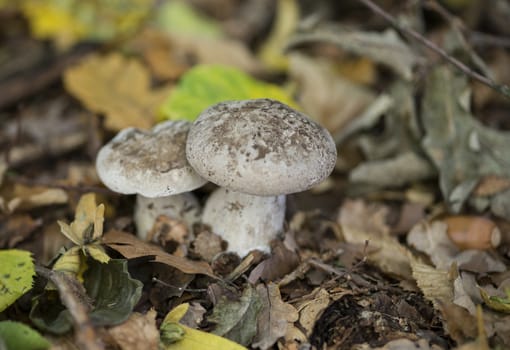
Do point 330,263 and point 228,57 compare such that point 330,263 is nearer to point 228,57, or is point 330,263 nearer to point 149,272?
point 149,272

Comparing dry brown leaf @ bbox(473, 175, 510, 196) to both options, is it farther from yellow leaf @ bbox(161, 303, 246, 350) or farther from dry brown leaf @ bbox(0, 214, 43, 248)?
dry brown leaf @ bbox(0, 214, 43, 248)

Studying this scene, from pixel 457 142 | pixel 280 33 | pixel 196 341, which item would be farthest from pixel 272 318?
pixel 280 33

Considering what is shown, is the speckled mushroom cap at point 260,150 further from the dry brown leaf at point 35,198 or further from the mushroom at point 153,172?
the dry brown leaf at point 35,198

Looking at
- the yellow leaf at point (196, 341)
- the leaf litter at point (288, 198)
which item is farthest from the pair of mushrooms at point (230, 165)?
the yellow leaf at point (196, 341)

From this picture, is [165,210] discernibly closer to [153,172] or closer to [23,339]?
[153,172]

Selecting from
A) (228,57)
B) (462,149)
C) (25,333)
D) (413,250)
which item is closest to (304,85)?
(228,57)
